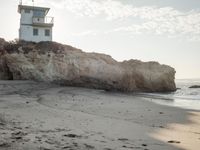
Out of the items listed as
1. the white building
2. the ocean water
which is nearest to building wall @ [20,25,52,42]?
the white building

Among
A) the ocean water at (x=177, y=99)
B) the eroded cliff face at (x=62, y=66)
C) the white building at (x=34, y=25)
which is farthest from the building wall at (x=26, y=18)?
the ocean water at (x=177, y=99)

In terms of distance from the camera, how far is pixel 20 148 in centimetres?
537

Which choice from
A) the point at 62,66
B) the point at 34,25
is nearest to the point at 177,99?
the point at 62,66

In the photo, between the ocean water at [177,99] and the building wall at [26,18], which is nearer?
the ocean water at [177,99]

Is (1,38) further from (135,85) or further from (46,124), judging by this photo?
(46,124)

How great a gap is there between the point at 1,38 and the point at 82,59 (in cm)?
1034

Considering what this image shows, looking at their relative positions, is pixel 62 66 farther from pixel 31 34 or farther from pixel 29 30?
pixel 29 30

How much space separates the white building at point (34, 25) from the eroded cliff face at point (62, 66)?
348 inches

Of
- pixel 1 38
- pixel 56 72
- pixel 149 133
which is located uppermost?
pixel 1 38

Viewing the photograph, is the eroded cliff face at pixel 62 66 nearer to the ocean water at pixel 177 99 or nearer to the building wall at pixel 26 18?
the ocean water at pixel 177 99

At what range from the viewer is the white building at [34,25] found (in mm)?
45875

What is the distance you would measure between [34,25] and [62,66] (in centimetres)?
1359

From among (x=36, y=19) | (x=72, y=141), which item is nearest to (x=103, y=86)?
(x=36, y=19)

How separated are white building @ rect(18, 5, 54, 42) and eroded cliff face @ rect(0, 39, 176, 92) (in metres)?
8.84
